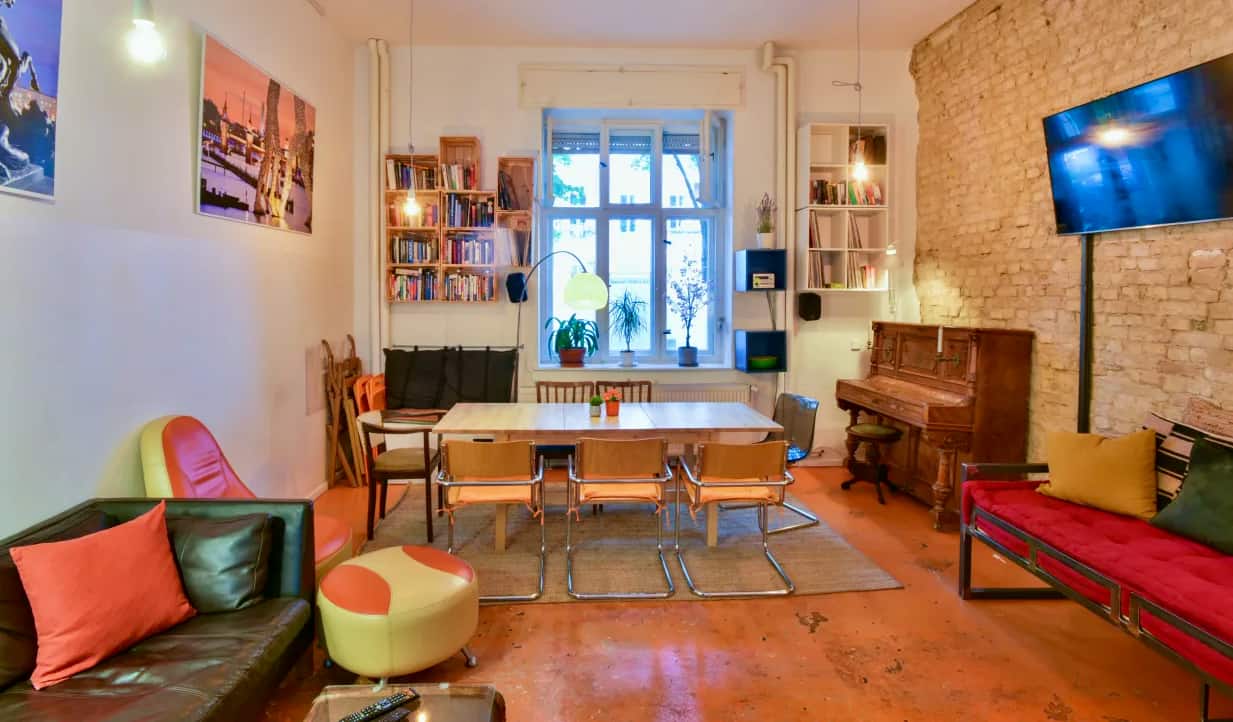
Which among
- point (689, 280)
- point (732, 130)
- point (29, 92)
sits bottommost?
point (689, 280)

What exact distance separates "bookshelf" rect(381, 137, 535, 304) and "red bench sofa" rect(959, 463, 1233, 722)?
13.5 ft

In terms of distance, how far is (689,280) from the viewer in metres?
6.35

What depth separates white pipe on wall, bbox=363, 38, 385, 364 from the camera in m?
5.67

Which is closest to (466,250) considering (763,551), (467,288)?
(467,288)

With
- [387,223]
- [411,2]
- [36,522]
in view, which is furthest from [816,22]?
[36,522]

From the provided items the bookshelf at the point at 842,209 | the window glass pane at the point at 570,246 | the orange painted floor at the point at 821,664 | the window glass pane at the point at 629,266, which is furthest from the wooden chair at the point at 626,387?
the orange painted floor at the point at 821,664

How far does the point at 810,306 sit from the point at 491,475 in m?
3.62

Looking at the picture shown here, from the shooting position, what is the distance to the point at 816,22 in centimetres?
536

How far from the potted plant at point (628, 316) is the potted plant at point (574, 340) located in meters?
0.27

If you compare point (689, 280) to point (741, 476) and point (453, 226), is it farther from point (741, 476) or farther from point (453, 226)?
point (741, 476)

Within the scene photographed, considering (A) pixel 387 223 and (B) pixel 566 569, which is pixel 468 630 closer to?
(B) pixel 566 569

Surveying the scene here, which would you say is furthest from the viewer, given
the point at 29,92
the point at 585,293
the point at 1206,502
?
the point at 585,293

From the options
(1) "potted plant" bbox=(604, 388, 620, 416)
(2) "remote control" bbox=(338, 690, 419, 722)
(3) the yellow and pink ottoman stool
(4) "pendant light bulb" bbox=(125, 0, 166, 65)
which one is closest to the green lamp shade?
(1) "potted plant" bbox=(604, 388, 620, 416)

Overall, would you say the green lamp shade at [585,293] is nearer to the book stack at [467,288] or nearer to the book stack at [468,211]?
the book stack at [467,288]
